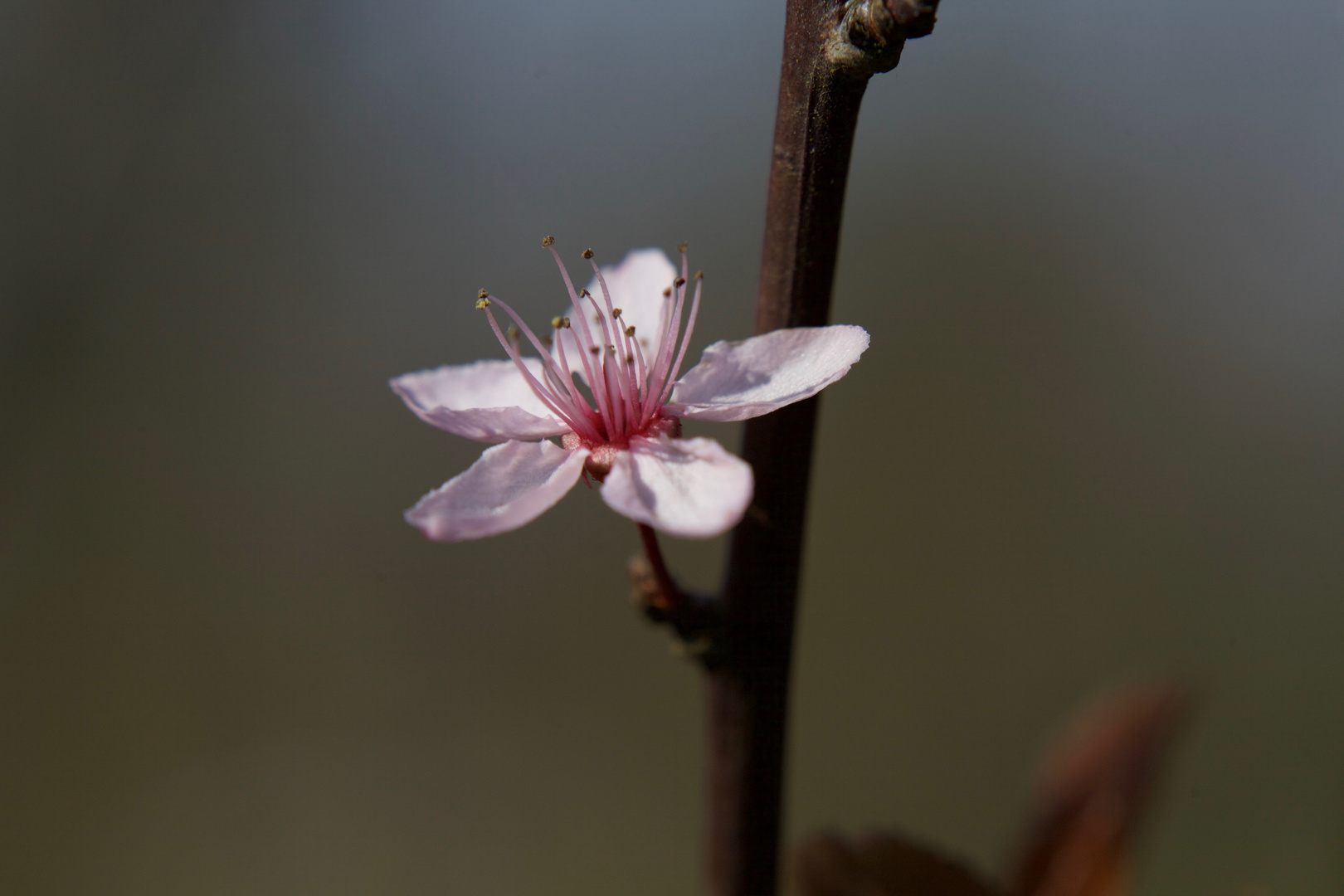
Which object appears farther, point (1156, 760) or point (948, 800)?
point (948, 800)

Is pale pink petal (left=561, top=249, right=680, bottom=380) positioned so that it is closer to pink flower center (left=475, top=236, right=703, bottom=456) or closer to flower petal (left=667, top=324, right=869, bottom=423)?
pink flower center (left=475, top=236, right=703, bottom=456)

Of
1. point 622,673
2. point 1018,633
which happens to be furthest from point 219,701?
point 1018,633

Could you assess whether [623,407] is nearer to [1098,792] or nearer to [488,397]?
[488,397]

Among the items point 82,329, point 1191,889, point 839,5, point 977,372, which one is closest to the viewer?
point 839,5

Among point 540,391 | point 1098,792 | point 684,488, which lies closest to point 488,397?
point 540,391

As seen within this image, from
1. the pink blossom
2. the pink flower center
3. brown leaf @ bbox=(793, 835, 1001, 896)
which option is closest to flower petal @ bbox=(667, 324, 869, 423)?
the pink blossom

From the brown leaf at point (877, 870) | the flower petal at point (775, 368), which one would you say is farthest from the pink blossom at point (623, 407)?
the brown leaf at point (877, 870)

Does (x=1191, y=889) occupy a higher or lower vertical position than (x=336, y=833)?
higher

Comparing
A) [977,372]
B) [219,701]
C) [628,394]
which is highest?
[628,394]

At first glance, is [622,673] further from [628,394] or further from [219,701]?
[628,394]
